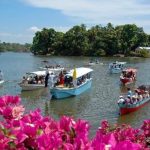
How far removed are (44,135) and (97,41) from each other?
13049 cm

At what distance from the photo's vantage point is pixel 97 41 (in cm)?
13288

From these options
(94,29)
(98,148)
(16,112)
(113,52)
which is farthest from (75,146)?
(94,29)

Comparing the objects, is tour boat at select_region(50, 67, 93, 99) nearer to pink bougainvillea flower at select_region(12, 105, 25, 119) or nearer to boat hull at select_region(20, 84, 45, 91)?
boat hull at select_region(20, 84, 45, 91)

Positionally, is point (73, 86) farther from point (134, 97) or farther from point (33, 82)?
point (134, 97)

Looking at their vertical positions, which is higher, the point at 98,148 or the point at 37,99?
the point at 98,148

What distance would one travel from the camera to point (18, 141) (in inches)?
124

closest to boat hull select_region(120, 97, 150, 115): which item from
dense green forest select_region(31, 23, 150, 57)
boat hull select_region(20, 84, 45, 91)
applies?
boat hull select_region(20, 84, 45, 91)

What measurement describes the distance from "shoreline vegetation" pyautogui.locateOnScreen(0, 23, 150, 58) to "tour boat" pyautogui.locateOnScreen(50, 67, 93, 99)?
281ft

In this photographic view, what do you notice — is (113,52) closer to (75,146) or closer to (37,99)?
(37,99)

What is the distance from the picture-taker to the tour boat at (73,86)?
108 feet

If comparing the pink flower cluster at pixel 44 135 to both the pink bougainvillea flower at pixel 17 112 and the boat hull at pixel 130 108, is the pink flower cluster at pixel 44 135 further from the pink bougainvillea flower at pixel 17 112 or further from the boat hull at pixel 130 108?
the boat hull at pixel 130 108

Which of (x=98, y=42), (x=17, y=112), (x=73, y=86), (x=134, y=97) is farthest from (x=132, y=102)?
(x=98, y=42)

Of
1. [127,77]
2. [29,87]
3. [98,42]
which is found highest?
[98,42]

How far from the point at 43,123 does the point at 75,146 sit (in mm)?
898
